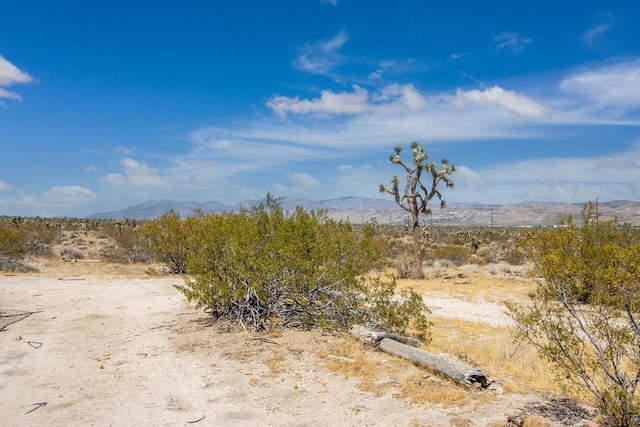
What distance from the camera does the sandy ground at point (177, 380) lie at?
633cm

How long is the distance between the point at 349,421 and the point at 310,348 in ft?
10.0

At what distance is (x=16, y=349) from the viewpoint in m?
9.48

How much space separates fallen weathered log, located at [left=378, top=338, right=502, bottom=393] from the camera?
23.7 feet

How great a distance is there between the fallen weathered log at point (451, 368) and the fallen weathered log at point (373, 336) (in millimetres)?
442

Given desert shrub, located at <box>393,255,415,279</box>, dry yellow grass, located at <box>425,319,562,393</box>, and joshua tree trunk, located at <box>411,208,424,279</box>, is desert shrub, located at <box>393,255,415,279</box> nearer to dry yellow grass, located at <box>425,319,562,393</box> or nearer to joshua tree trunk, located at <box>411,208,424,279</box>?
joshua tree trunk, located at <box>411,208,424,279</box>

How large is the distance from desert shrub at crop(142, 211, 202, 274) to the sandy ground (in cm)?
974

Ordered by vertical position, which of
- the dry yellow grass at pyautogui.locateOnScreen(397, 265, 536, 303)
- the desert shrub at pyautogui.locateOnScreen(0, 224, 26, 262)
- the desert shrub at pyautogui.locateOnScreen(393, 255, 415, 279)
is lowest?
the dry yellow grass at pyautogui.locateOnScreen(397, 265, 536, 303)

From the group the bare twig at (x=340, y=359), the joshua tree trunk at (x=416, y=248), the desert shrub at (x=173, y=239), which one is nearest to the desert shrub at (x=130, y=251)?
the desert shrub at (x=173, y=239)

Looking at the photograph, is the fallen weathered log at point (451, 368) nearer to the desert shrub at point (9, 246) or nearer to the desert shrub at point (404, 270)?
the desert shrub at point (404, 270)

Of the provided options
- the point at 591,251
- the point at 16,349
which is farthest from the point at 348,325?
the point at 591,251

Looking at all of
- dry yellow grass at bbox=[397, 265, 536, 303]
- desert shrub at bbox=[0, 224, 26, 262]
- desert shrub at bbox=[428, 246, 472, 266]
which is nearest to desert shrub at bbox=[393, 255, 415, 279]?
dry yellow grass at bbox=[397, 265, 536, 303]

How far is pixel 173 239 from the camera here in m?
22.7

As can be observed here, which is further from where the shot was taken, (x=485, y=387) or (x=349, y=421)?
(x=485, y=387)

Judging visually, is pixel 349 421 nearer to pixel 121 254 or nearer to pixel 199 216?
pixel 199 216
